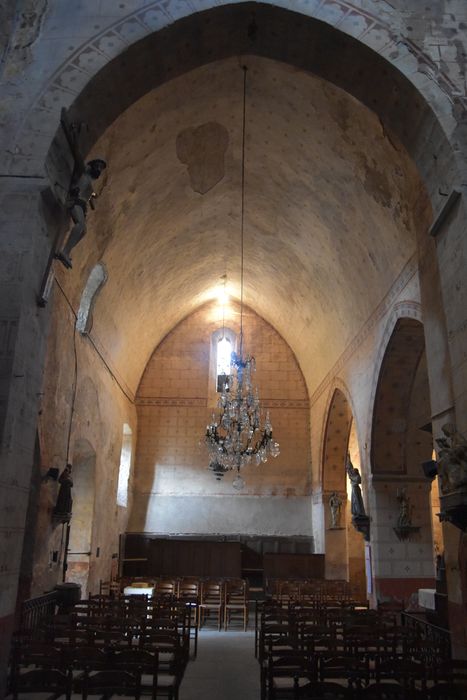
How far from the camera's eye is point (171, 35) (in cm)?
718

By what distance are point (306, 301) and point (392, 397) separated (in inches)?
199

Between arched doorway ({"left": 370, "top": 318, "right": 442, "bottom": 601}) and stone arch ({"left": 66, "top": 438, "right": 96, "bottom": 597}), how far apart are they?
6456 mm

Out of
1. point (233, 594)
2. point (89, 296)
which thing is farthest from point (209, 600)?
point (89, 296)

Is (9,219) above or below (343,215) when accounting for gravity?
below

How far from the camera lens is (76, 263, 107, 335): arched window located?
12906 millimetres

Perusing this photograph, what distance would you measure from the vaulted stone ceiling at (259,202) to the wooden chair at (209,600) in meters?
6.35

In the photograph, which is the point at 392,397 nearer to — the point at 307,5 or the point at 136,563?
the point at 307,5

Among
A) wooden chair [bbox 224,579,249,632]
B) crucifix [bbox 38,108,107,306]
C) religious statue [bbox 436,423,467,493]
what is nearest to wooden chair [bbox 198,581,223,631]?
wooden chair [bbox 224,579,249,632]

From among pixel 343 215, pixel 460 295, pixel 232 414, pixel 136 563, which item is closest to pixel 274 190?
pixel 343 215

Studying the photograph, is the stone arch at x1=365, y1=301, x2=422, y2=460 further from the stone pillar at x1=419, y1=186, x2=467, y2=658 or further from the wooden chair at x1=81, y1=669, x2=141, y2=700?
the wooden chair at x1=81, y1=669, x2=141, y2=700

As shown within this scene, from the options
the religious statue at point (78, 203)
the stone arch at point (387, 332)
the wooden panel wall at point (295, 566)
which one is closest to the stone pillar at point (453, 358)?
the stone arch at point (387, 332)

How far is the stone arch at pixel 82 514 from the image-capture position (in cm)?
1351

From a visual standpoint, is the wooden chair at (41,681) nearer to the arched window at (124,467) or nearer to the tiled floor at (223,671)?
the tiled floor at (223,671)

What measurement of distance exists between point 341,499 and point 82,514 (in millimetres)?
7781
